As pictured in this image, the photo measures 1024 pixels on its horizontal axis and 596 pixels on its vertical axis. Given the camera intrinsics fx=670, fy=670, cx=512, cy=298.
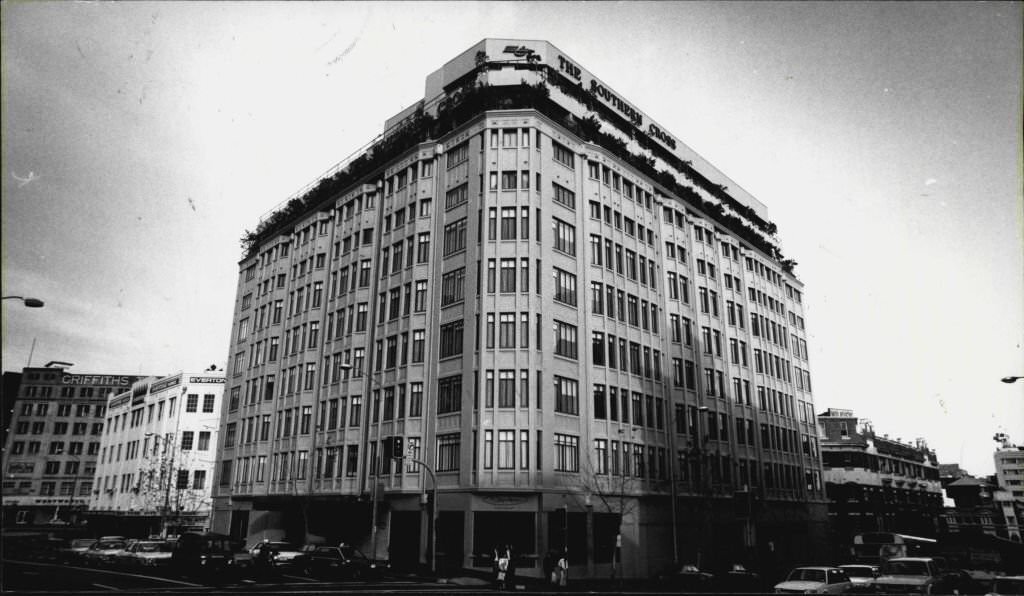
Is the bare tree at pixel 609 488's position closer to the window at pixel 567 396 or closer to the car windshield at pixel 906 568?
the window at pixel 567 396

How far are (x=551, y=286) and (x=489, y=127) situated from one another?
1242cm

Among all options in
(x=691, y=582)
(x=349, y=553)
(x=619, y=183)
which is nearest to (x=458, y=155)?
(x=619, y=183)

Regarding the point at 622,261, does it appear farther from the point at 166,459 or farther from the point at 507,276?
the point at 166,459

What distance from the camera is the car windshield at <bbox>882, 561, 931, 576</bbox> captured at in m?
27.1

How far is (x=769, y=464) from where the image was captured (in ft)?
206

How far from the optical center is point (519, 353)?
42750mm

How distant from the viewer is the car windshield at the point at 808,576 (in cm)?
2627

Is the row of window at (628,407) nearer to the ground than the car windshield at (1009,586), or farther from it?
farther from it

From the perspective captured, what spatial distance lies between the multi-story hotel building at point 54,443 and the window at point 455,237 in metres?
94.3

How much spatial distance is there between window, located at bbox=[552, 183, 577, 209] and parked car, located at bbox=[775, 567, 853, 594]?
28635 mm

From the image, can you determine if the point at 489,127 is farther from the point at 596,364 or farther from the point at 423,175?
the point at 596,364

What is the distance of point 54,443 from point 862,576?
127 m

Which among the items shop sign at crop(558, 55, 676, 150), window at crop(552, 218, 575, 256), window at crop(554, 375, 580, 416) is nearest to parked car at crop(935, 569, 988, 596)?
window at crop(554, 375, 580, 416)

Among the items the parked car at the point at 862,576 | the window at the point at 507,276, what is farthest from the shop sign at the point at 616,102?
the parked car at the point at 862,576
